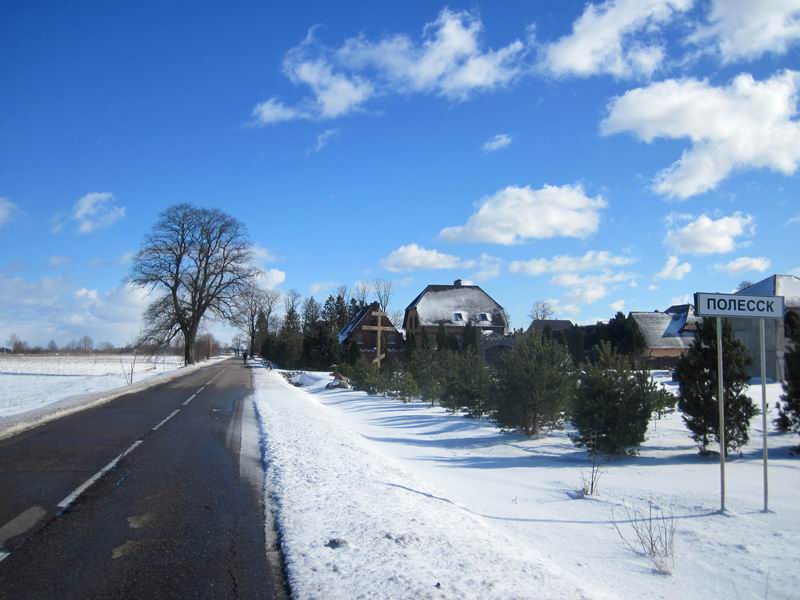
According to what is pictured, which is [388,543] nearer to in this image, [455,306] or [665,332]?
[665,332]

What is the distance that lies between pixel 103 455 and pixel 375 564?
8.01 m

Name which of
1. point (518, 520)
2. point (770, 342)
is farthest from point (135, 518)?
point (770, 342)

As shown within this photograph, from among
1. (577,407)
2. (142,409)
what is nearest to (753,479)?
(577,407)

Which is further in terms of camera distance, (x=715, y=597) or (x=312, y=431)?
(x=312, y=431)

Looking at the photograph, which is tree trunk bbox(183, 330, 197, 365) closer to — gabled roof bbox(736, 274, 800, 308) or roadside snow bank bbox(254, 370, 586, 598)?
gabled roof bbox(736, 274, 800, 308)

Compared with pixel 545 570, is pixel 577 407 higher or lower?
higher

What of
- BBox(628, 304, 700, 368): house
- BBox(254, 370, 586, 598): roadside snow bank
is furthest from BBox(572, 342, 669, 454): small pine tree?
BBox(628, 304, 700, 368): house

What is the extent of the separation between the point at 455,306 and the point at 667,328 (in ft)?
78.6

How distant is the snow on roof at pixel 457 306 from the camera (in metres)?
70.7

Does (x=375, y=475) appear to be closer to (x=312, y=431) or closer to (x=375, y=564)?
(x=375, y=564)

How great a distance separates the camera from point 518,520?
734cm

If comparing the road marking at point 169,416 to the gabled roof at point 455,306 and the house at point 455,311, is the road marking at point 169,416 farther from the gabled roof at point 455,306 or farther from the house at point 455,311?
the gabled roof at point 455,306

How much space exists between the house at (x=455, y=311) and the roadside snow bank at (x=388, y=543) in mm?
58956

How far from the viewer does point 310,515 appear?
274 inches
